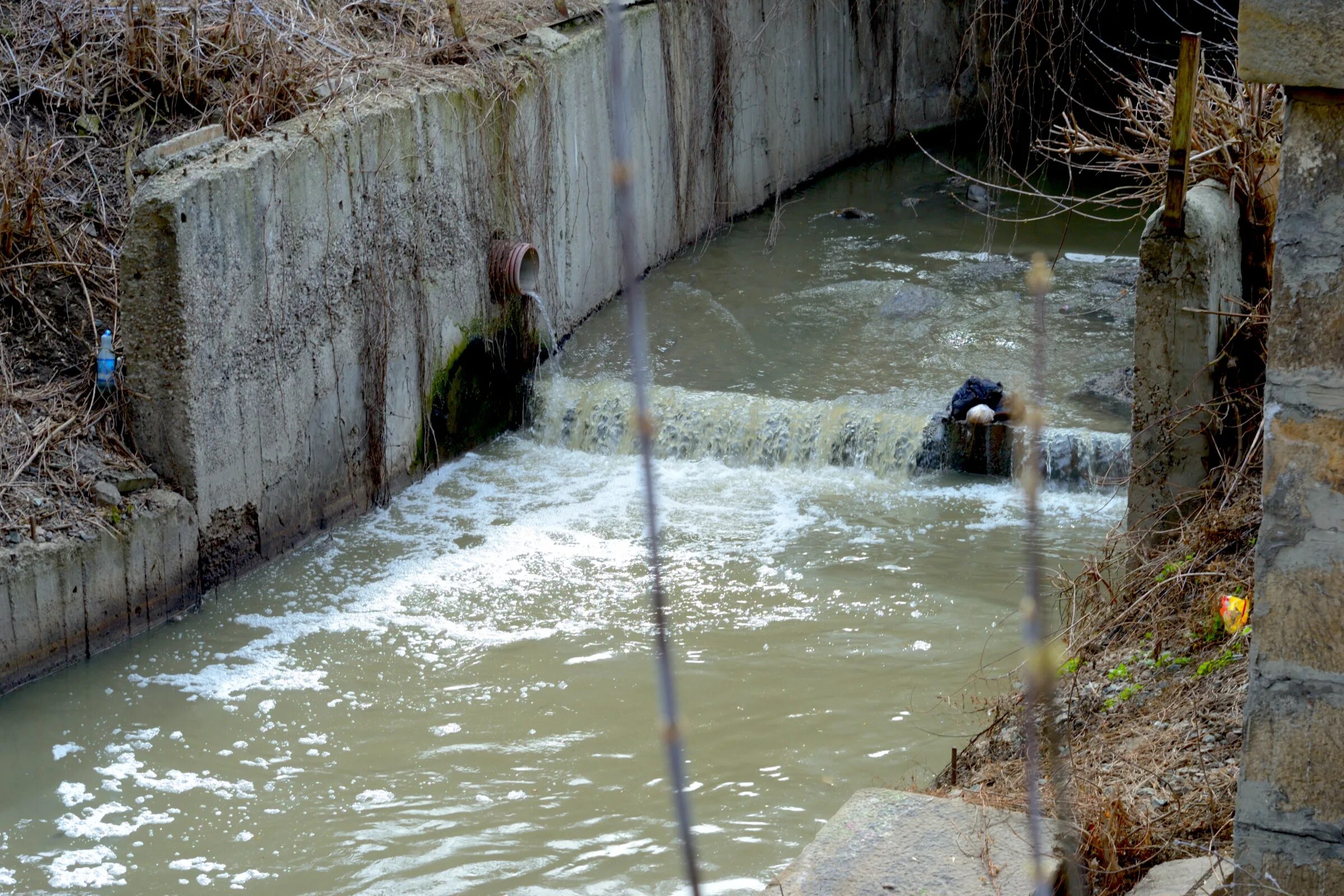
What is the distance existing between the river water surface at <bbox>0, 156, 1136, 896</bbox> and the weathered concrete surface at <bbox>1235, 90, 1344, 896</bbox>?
2.31m

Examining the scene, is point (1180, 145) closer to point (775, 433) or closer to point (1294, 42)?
point (1294, 42)

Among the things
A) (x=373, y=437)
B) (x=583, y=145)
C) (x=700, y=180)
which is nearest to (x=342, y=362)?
(x=373, y=437)

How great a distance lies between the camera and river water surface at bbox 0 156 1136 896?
15.7 feet

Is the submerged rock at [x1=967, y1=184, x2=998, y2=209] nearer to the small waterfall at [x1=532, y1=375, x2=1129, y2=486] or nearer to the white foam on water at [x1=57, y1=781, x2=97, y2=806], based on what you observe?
the small waterfall at [x1=532, y1=375, x2=1129, y2=486]

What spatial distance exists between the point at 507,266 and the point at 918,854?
6.41 metres

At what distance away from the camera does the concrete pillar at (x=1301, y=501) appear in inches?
84.0

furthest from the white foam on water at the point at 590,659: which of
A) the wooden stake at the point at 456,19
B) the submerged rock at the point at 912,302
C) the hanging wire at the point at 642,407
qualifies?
the hanging wire at the point at 642,407

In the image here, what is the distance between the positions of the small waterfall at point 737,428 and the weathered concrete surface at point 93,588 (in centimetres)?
288

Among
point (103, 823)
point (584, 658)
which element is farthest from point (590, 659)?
point (103, 823)

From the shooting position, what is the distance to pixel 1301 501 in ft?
7.48

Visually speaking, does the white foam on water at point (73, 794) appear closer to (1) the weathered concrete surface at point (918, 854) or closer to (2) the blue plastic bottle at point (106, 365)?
(2) the blue plastic bottle at point (106, 365)

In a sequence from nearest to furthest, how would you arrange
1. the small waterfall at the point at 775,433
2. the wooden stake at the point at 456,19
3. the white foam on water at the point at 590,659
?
1. the white foam on water at the point at 590,659
2. the small waterfall at the point at 775,433
3. the wooden stake at the point at 456,19

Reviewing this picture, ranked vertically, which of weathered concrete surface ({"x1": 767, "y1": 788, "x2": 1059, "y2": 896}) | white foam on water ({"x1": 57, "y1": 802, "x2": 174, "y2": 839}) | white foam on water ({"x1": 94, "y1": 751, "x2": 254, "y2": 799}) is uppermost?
weathered concrete surface ({"x1": 767, "y1": 788, "x2": 1059, "y2": 896})

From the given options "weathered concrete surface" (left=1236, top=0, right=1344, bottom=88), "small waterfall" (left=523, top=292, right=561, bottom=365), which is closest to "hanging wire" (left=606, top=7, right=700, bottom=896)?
"weathered concrete surface" (left=1236, top=0, right=1344, bottom=88)
